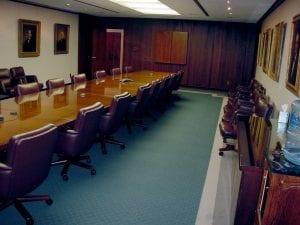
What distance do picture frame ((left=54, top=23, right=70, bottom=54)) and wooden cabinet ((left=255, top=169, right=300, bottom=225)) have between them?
9727mm

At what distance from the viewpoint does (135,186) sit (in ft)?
11.4

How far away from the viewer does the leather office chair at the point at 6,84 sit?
23.7ft

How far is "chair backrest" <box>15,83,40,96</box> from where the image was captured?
15.6ft

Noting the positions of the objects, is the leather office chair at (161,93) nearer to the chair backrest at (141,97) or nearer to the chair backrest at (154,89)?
the chair backrest at (154,89)

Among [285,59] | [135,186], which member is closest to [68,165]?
[135,186]

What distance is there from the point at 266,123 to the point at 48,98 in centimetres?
298

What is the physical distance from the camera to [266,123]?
3.16 metres

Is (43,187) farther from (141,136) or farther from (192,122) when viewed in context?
(192,122)

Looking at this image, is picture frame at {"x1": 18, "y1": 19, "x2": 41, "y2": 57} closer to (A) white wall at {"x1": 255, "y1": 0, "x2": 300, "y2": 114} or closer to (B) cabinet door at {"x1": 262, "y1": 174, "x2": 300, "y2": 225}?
(A) white wall at {"x1": 255, "y1": 0, "x2": 300, "y2": 114}

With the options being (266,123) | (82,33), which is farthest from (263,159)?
(82,33)

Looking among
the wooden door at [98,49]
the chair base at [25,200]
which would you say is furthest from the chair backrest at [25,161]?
the wooden door at [98,49]

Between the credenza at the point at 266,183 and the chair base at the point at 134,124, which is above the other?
the credenza at the point at 266,183

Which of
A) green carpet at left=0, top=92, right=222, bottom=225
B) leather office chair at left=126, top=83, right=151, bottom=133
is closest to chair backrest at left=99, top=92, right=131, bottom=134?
green carpet at left=0, top=92, right=222, bottom=225

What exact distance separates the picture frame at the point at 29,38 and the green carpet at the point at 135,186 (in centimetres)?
489
